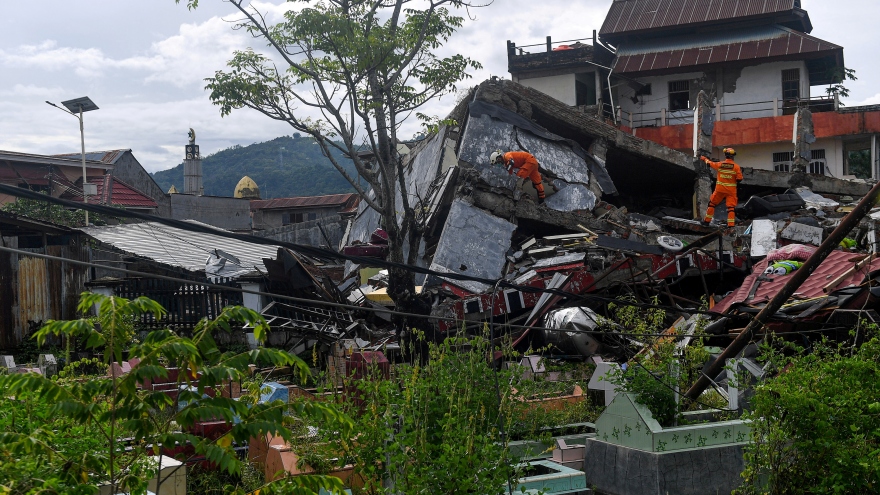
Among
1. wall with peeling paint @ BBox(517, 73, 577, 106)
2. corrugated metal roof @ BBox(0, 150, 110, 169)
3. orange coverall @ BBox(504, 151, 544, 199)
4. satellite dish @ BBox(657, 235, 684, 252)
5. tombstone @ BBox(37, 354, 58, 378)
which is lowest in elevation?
tombstone @ BBox(37, 354, 58, 378)

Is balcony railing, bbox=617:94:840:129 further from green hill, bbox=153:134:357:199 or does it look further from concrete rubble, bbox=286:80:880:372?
green hill, bbox=153:134:357:199

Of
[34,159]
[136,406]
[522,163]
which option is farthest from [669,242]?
[34,159]

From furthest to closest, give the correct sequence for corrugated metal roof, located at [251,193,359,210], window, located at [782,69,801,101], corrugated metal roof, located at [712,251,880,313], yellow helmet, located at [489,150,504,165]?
corrugated metal roof, located at [251,193,359,210] < window, located at [782,69,801,101] < yellow helmet, located at [489,150,504,165] < corrugated metal roof, located at [712,251,880,313]

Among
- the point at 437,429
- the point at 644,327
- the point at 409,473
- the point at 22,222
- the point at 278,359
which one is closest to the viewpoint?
the point at 278,359

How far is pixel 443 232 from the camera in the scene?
49.9 feet

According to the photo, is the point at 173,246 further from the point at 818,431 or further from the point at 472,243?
the point at 818,431

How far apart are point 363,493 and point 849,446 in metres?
2.97

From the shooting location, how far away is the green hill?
88.8 metres

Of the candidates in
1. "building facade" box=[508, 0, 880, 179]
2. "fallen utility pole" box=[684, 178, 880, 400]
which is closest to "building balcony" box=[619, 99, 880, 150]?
"building facade" box=[508, 0, 880, 179]

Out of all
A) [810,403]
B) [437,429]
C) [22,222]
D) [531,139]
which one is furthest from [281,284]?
[810,403]

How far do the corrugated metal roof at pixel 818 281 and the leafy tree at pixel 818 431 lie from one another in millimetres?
4388

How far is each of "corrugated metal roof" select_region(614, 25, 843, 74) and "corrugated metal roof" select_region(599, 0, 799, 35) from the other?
797 mm

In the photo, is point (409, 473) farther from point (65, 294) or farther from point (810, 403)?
point (65, 294)

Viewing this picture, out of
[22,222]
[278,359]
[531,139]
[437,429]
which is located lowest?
[437,429]
